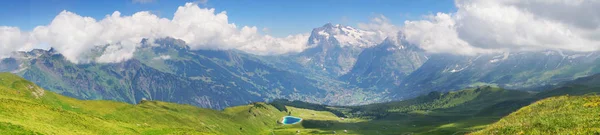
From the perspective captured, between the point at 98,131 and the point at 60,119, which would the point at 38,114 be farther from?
the point at 98,131

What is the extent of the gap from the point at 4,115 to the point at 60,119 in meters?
18.9

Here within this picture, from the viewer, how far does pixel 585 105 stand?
75.4 meters

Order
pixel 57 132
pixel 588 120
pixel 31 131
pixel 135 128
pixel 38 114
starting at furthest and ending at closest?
pixel 135 128 < pixel 38 114 < pixel 57 132 < pixel 31 131 < pixel 588 120

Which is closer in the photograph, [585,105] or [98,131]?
[585,105]

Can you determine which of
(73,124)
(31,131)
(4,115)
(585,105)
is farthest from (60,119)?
(585,105)

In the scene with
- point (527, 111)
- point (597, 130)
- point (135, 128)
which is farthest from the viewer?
point (135, 128)

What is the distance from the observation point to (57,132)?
8181 centimetres

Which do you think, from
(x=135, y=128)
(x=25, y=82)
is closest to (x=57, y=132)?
(x=135, y=128)

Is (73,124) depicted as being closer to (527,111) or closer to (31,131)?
(31,131)

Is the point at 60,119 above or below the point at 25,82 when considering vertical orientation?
below

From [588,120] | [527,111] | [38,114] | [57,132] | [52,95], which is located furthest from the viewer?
[52,95]

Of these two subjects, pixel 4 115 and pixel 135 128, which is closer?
pixel 4 115

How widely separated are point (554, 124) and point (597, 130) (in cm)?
1143

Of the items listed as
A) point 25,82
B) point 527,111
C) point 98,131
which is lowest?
point 98,131
